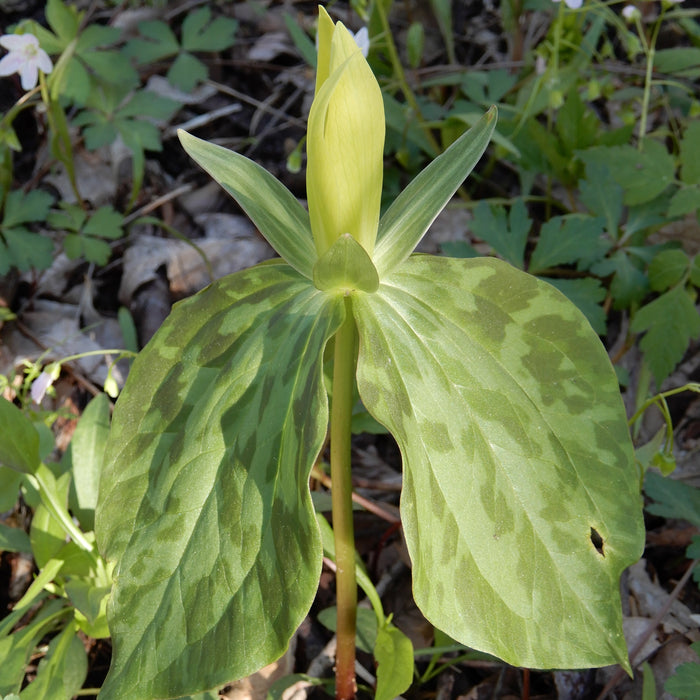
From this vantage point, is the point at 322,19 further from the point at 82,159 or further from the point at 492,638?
the point at 82,159

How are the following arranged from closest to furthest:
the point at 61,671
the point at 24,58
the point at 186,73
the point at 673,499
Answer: the point at 61,671
the point at 673,499
the point at 24,58
the point at 186,73

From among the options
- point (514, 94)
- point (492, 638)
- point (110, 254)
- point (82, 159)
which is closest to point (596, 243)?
point (514, 94)

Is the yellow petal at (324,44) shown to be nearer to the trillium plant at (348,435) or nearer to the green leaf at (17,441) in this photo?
the trillium plant at (348,435)

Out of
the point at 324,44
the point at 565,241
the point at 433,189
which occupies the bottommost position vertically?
the point at 565,241

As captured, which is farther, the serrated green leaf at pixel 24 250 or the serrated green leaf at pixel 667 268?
the serrated green leaf at pixel 24 250

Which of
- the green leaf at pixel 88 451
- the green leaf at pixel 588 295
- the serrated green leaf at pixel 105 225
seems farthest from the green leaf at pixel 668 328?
A: the serrated green leaf at pixel 105 225

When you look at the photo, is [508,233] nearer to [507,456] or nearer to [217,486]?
[507,456]

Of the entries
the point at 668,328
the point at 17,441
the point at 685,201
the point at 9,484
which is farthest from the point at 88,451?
the point at 685,201

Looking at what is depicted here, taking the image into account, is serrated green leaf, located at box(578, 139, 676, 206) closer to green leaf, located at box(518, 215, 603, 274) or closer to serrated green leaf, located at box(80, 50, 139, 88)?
green leaf, located at box(518, 215, 603, 274)

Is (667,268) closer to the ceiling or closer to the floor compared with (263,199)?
closer to the floor
